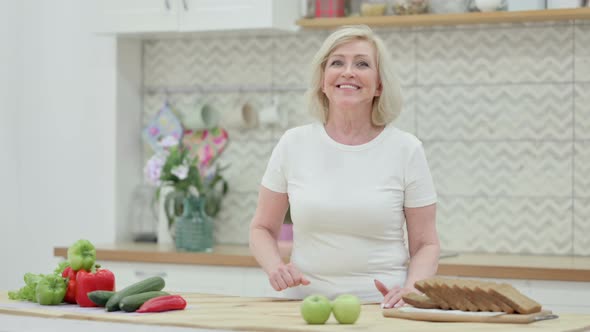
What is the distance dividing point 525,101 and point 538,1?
1.38 feet

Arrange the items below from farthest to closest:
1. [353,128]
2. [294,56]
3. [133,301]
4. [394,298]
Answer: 1. [294,56]
2. [353,128]
3. [394,298]
4. [133,301]

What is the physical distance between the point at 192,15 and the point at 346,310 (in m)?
2.43

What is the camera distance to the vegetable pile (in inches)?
91.4

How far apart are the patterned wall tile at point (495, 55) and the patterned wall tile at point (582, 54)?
0.09 ft

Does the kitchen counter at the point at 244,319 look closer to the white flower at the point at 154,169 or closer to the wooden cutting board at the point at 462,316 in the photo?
the wooden cutting board at the point at 462,316

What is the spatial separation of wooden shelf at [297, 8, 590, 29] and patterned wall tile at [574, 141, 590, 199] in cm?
50

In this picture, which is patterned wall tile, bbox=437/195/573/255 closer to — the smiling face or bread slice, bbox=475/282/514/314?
the smiling face

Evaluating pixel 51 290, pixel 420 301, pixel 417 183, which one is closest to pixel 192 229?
pixel 417 183

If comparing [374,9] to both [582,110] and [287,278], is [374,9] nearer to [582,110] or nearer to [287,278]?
[582,110]

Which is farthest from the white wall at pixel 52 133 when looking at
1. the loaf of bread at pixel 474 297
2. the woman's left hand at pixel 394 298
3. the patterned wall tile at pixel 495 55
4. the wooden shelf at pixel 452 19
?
the loaf of bread at pixel 474 297

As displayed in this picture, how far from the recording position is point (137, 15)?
4.39m

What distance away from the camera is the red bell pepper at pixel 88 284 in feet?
7.95

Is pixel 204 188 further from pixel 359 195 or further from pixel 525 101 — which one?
pixel 359 195

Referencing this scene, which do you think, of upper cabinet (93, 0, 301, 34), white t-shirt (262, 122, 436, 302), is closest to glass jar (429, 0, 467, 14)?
upper cabinet (93, 0, 301, 34)
